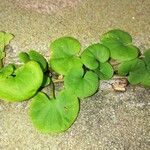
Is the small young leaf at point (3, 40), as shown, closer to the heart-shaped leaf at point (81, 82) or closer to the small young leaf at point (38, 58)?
the small young leaf at point (38, 58)

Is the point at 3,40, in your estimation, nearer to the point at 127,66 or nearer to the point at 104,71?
the point at 104,71

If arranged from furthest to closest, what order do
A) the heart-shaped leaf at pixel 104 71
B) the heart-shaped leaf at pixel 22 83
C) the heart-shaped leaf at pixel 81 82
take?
the heart-shaped leaf at pixel 104 71 < the heart-shaped leaf at pixel 81 82 < the heart-shaped leaf at pixel 22 83

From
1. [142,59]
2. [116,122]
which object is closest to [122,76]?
[142,59]

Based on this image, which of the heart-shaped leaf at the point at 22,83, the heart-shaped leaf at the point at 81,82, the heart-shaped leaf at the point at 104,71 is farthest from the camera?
the heart-shaped leaf at the point at 104,71

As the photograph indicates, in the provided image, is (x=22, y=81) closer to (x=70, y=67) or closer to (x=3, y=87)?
(x=3, y=87)

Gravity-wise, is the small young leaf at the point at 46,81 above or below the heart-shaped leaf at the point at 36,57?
below

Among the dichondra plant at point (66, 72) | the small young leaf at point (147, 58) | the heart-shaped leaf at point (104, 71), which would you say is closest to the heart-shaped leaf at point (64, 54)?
the dichondra plant at point (66, 72)

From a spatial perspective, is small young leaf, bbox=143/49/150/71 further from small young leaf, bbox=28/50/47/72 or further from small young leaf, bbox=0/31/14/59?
small young leaf, bbox=0/31/14/59
